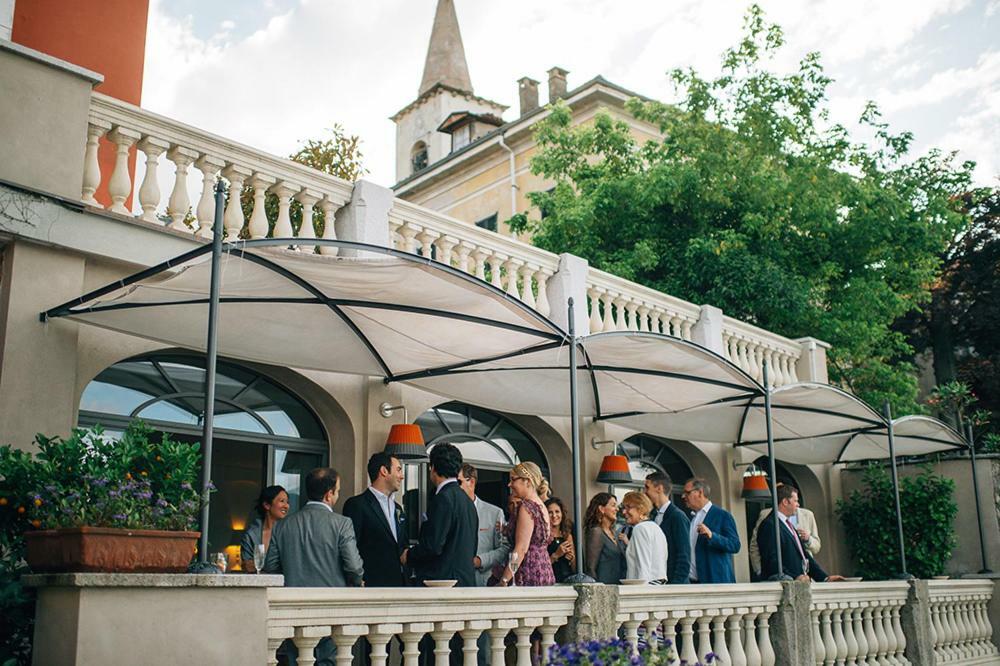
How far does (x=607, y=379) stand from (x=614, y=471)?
1.98m

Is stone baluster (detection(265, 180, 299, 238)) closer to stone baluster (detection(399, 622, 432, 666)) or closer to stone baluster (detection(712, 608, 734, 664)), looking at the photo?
stone baluster (detection(399, 622, 432, 666))

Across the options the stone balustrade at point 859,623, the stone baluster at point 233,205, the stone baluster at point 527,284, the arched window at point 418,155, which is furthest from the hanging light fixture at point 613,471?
the arched window at point 418,155

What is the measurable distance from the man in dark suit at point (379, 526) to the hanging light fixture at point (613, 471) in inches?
186

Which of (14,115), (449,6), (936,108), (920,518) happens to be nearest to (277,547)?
(14,115)

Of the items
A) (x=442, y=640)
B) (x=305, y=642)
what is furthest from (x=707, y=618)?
(x=305, y=642)

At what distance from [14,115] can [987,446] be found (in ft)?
42.8

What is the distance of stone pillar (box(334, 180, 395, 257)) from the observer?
895 centimetres

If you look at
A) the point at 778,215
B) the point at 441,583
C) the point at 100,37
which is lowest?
the point at 441,583

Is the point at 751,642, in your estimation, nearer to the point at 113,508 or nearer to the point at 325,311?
the point at 325,311

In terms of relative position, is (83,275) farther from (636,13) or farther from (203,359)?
(636,13)

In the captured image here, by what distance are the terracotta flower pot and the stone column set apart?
4763 mm

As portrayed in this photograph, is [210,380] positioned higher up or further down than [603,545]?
higher up

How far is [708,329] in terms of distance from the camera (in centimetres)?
1306

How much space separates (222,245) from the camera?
5676 mm
